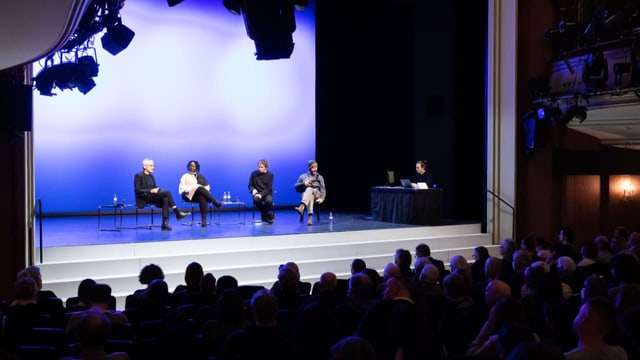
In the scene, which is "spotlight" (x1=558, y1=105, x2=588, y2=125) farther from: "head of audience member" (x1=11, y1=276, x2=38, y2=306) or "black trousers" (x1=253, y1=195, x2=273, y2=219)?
"head of audience member" (x1=11, y1=276, x2=38, y2=306)

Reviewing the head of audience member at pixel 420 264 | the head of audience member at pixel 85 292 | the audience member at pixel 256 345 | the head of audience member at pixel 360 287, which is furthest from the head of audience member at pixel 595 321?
the head of audience member at pixel 85 292

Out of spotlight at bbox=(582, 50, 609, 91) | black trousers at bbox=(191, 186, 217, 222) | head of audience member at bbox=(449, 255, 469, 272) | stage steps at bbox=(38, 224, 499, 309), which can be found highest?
spotlight at bbox=(582, 50, 609, 91)

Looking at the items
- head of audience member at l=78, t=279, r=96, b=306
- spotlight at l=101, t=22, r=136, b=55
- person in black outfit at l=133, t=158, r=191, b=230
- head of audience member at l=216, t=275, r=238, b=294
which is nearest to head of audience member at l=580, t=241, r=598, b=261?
head of audience member at l=216, t=275, r=238, b=294

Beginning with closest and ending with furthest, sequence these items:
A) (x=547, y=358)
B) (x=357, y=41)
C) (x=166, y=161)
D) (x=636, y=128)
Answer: (x=547, y=358), (x=636, y=128), (x=166, y=161), (x=357, y=41)

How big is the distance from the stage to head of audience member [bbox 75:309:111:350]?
481cm

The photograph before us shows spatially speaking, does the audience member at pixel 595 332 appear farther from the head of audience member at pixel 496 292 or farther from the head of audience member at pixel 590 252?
the head of audience member at pixel 590 252

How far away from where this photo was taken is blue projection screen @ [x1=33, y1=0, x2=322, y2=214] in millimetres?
11750

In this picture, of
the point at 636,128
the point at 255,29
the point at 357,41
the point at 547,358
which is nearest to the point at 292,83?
the point at 357,41

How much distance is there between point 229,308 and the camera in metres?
3.83

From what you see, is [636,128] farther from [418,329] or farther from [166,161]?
[418,329]

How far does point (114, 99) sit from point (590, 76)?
322 inches

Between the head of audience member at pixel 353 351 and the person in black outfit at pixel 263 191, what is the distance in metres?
8.29

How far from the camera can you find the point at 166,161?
12398mm

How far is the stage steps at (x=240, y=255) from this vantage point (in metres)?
7.85
